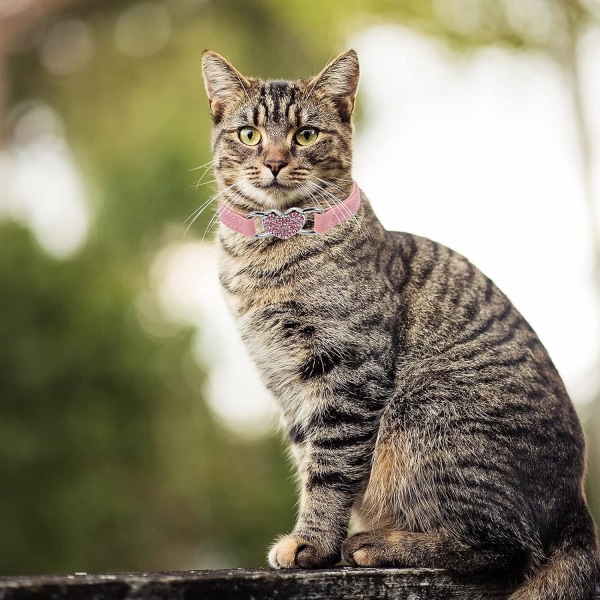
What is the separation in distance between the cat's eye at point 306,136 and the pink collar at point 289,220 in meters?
0.25

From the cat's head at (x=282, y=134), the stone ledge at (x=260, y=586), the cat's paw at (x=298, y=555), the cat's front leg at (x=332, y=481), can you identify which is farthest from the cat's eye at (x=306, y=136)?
the stone ledge at (x=260, y=586)

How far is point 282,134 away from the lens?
10.6 feet

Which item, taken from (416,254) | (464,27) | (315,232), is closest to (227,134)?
(315,232)

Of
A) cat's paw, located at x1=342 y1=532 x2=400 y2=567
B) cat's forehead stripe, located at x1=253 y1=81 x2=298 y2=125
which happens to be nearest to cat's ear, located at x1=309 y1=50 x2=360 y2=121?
cat's forehead stripe, located at x1=253 y1=81 x2=298 y2=125

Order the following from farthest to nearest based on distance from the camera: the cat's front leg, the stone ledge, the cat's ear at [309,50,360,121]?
the cat's ear at [309,50,360,121], the cat's front leg, the stone ledge

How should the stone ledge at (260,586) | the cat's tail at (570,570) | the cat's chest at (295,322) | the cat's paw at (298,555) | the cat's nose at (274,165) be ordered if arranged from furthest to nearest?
the cat's nose at (274,165) → the cat's chest at (295,322) → the cat's paw at (298,555) → the cat's tail at (570,570) → the stone ledge at (260,586)

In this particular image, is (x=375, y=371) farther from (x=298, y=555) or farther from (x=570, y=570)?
(x=570, y=570)

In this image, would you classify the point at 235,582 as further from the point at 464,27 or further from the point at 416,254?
the point at 464,27

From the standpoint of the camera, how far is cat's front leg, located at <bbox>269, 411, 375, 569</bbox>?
2.92 m

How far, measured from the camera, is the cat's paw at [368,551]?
277 centimetres

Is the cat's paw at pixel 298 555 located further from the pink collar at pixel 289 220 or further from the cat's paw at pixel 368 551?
the pink collar at pixel 289 220

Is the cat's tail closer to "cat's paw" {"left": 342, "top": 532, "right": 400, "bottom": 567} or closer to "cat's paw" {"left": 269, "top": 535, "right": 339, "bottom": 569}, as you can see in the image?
"cat's paw" {"left": 342, "top": 532, "right": 400, "bottom": 567}

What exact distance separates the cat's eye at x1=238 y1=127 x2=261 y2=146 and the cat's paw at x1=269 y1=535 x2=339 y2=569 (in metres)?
1.45

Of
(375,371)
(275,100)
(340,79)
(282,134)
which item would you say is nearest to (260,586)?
(375,371)
